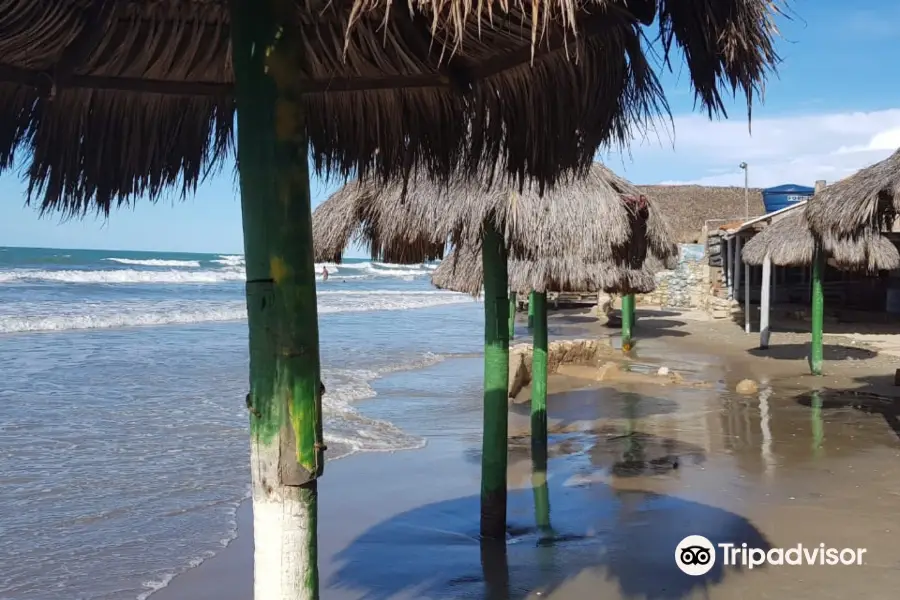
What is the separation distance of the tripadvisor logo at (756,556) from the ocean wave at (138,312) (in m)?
19.3

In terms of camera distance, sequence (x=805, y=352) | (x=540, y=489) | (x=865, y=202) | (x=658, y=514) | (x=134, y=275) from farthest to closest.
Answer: (x=134, y=275) < (x=805, y=352) < (x=865, y=202) < (x=540, y=489) < (x=658, y=514)

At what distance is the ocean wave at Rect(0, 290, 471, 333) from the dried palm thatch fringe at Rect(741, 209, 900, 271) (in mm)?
16720

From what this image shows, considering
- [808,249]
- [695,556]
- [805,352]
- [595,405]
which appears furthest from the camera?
[805,352]

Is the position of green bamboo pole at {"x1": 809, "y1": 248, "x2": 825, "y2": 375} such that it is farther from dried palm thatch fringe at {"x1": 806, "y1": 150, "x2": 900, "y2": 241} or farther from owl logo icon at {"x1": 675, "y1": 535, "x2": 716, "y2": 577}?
owl logo icon at {"x1": 675, "y1": 535, "x2": 716, "y2": 577}

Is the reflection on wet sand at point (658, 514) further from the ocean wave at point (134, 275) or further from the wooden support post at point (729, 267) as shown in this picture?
the ocean wave at point (134, 275)

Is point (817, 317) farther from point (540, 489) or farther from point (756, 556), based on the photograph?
point (756, 556)

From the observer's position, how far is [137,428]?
30.6 feet

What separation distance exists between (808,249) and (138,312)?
66.5 feet

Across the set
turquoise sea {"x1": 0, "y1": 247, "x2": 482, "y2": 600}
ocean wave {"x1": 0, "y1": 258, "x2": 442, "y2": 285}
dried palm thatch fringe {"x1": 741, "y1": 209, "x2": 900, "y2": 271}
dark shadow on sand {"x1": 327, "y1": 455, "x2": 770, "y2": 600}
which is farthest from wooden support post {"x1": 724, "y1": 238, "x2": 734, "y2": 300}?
ocean wave {"x1": 0, "y1": 258, "x2": 442, "y2": 285}

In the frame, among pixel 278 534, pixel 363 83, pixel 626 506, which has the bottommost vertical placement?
pixel 626 506

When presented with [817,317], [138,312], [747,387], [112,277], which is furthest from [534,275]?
[112,277]

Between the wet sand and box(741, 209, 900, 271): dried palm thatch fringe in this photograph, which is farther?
box(741, 209, 900, 271): dried palm thatch fringe

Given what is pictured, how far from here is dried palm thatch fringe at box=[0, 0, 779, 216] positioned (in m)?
2.19

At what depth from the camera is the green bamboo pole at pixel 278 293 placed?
193 centimetres
